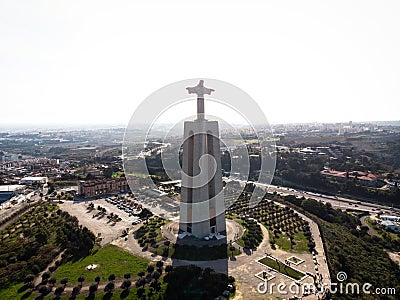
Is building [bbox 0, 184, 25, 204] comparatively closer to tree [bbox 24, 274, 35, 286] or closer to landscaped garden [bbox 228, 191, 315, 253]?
tree [bbox 24, 274, 35, 286]

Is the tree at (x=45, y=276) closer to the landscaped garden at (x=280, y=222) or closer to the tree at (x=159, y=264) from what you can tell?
the tree at (x=159, y=264)

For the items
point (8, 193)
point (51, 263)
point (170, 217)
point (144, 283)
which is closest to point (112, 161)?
point (8, 193)

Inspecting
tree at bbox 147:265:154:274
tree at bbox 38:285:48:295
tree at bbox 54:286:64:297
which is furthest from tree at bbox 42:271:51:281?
tree at bbox 147:265:154:274

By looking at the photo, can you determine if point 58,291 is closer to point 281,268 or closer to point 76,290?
point 76,290

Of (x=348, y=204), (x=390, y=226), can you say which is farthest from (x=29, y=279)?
(x=348, y=204)

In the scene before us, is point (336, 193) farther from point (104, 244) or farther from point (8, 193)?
point (8, 193)
